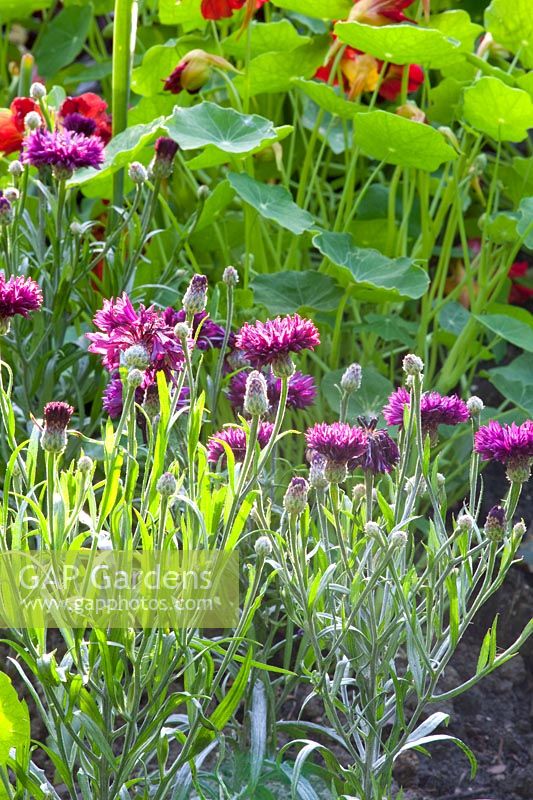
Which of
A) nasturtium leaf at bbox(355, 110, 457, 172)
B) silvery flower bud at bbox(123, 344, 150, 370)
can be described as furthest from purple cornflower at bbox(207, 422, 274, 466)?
nasturtium leaf at bbox(355, 110, 457, 172)

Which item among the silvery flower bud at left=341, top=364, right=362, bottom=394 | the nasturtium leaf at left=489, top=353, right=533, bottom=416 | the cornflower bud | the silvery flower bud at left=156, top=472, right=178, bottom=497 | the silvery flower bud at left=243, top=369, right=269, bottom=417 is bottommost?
the nasturtium leaf at left=489, top=353, right=533, bottom=416

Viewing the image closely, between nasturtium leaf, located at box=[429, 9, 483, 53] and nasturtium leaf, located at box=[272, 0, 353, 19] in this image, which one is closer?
nasturtium leaf, located at box=[272, 0, 353, 19]

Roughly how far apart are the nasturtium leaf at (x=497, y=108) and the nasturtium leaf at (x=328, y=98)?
188mm

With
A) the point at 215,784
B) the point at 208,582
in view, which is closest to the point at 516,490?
the point at 208,582

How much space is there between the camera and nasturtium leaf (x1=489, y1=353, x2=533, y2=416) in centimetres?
175

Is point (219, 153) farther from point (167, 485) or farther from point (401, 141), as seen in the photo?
point (167, 485)

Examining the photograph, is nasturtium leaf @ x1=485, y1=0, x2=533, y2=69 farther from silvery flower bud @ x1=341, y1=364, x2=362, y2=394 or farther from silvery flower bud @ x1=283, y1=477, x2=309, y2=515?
silvery flower bud @ x1=283, y1=477, x2=309, y2=515

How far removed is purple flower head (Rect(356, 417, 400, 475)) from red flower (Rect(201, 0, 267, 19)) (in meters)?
0.90

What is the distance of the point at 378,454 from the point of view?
1048 mm

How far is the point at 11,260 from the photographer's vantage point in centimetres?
133

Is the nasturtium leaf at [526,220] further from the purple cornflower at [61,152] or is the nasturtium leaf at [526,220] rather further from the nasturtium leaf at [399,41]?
the purple cornflower at [61,152]

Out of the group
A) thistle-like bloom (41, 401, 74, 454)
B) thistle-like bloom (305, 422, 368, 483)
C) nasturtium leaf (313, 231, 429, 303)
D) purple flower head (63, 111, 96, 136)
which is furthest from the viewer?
nasturtium leaf (313, 231, 429, 303)

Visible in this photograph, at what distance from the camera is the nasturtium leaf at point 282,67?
179 centimetres

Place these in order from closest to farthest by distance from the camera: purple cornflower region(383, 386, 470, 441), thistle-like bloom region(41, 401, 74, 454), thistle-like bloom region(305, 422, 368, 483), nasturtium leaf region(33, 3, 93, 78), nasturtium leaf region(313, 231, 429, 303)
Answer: thistle-like bloom region(41, 401, 74, 454)
thistle-like bloom region(305, 422, 368, 483)
purple cornflower region(383, 386, 470, 441)
nasturtium leaf region(313, 231, 429, 303)
nasturtium leaf region(33, 3, 93, 78)
